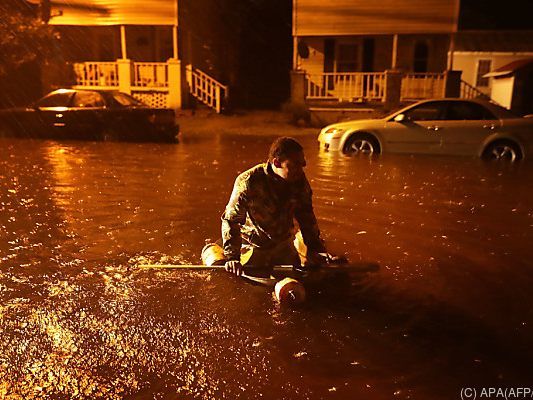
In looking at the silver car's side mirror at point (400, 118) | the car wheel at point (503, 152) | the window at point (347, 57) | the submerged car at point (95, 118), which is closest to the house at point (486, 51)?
the window at point (347, 57)

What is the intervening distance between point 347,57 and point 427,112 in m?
11.9

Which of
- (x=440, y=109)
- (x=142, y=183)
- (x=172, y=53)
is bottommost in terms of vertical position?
(x=142, y=183)

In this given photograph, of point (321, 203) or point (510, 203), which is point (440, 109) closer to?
point (510, 203)

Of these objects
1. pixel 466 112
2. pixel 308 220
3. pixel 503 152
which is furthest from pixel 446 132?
pixel 308 220

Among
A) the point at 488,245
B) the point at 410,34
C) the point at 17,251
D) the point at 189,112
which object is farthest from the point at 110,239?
the point at 410,34

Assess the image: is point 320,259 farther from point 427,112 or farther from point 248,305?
point 427,112

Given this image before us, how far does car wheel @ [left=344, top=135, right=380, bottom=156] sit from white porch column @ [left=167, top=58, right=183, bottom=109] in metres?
11.2

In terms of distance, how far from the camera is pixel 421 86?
20781 mm

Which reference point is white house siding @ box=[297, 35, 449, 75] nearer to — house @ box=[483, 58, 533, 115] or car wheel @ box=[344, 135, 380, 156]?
house @ box=[483, 58, 533, 115]

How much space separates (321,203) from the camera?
7938 mm

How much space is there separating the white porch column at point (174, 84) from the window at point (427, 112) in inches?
480

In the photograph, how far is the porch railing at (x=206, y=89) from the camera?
22.0 metres

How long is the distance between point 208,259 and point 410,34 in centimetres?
1934

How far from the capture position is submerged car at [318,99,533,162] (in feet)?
38.9
